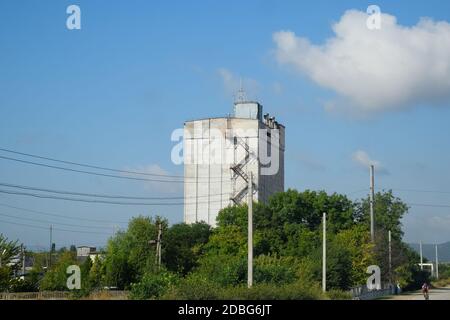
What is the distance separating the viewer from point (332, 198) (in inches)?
3044

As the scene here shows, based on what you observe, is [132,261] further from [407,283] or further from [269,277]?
[407,283]

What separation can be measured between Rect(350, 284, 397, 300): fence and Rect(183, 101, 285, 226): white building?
67.4 feet

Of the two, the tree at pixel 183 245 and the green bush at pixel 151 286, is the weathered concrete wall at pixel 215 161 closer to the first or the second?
the tree at pixel 183 245

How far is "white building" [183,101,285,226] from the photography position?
8094cm

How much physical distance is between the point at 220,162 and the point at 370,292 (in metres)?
28.6

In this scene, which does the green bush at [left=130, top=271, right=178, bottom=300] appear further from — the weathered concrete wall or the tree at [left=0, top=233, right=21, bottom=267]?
the weathered concrete wall

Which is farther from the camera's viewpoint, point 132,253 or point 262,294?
point 132,253

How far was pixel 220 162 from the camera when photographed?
267ft

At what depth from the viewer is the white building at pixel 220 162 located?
80938mm

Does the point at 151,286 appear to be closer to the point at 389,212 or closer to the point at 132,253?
the point at 132,253

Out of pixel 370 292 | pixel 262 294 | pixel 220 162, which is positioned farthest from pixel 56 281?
pixel 220 162

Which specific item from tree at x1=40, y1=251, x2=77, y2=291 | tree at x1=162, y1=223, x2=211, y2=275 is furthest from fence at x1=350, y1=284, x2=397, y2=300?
tree at x1=40, y1=251, x2=77, y2=291

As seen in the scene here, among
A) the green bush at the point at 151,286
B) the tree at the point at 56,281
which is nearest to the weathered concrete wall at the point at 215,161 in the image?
the tree at the point at 56,281
